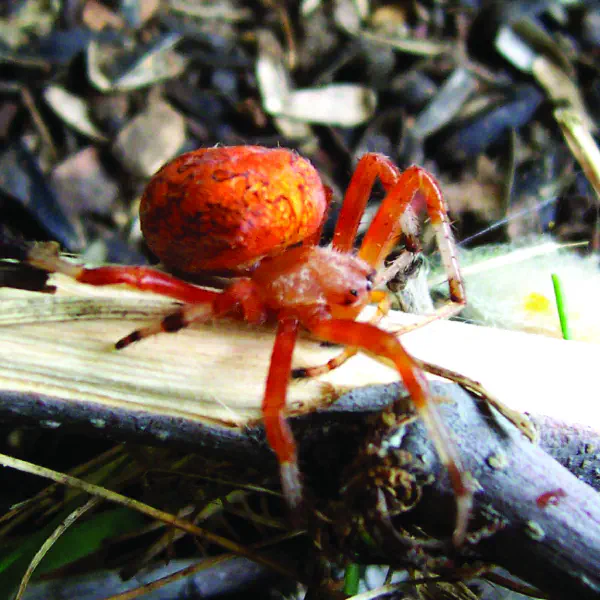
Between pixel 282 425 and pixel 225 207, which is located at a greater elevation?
pixel 225 207

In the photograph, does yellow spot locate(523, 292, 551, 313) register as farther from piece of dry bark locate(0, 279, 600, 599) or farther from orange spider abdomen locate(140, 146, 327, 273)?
orange spider abdomen locate(140, 146, 327, 273)

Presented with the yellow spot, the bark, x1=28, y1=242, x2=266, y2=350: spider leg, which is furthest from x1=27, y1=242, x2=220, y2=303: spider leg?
the yellow spot

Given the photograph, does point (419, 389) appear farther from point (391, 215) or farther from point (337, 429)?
point (391, 215)

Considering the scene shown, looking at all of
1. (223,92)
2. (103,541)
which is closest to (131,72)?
(223,92)

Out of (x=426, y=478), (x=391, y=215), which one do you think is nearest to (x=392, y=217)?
(x=391, y=215)

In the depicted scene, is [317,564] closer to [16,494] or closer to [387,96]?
[16,494]

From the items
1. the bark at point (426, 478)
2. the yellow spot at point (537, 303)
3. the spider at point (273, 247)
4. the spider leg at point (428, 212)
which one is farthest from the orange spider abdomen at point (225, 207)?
the yellow spot at point (537, 303)

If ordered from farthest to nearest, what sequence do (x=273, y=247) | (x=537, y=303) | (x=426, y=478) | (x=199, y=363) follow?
(x=537, y=303) < (x=273, y=247) < (x=199, y=363) < (x=426, y=478)
